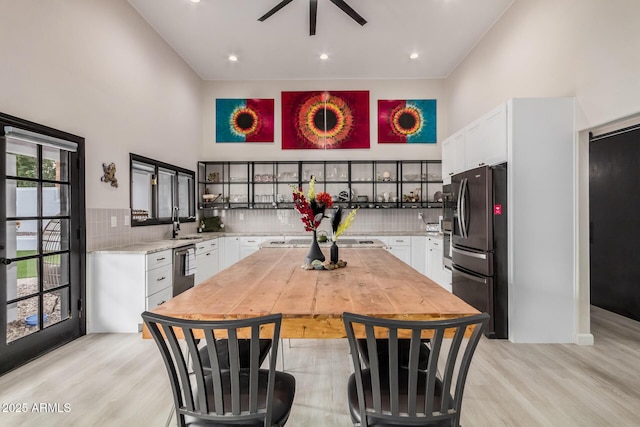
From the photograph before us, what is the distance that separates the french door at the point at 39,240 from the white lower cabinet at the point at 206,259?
1.68m

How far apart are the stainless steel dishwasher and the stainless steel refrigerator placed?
334 cm

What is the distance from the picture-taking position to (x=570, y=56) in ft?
10.3

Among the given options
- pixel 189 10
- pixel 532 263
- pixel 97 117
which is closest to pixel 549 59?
pixel 532 263

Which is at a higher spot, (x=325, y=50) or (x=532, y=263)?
(x=325, y=50)

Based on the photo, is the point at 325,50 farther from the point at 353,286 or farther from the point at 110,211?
the point at 353,286

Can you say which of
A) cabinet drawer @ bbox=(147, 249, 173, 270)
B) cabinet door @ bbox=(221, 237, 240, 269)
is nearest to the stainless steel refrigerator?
cabinet drawer @ bbox=(147, 249, 173, 270)

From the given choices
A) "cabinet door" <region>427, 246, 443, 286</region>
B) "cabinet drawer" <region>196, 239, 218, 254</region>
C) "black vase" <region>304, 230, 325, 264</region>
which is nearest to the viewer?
"black vase" <region>304, 230, 325, 264</region>

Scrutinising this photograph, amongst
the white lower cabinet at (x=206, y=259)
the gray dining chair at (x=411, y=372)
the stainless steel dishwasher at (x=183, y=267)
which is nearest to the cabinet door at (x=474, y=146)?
the gray dining chair at (x=411, y=372)

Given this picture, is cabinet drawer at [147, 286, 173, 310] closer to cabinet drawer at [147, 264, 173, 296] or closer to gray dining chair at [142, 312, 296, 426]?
cabinet drawer at [147, 264, 173, 296]

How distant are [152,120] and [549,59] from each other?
15.5 feet

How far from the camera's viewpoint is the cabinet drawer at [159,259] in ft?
11.3

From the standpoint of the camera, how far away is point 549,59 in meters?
3.42

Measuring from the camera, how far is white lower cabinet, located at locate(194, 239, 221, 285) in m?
4.86

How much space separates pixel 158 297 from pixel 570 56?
476cm
